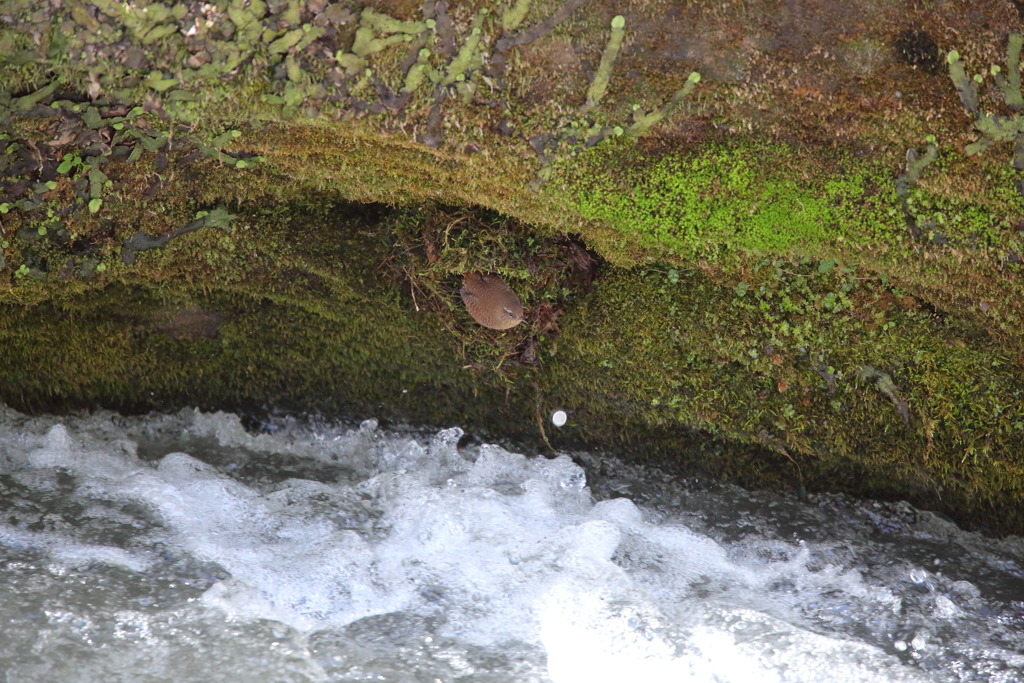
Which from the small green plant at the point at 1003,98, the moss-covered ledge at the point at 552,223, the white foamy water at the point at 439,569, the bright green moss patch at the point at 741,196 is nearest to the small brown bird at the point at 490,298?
the moss-covered ledge at the point at 552,223

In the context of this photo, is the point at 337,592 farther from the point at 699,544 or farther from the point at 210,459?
the point at 699,544

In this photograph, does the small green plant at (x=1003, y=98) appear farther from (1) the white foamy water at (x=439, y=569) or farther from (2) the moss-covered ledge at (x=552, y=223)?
(1) the white foamy water at (x=439, y=569)

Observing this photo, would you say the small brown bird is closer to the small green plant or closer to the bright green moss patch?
the bright green moss patch

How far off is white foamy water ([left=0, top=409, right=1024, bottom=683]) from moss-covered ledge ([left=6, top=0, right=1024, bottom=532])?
0.59 ft

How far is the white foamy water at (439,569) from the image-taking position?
2.71 metres

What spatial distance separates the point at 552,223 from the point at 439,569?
1.29 meters

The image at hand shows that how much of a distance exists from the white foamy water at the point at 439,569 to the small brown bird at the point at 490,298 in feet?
2.29

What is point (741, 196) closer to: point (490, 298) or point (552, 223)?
point (552, 223)

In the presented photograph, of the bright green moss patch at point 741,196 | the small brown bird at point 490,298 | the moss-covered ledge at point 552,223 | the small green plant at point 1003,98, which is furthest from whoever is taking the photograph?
the small brown bird at point 490,298

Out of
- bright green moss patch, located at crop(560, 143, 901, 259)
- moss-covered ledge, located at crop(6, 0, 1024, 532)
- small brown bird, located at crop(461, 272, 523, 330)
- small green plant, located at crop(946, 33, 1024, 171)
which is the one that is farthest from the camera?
small brown bird, located at crop(461, 272, 523, 330)

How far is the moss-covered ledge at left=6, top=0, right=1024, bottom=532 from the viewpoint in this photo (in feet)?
8.83

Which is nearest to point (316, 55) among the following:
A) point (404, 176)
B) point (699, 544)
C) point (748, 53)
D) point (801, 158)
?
point (404, 176)

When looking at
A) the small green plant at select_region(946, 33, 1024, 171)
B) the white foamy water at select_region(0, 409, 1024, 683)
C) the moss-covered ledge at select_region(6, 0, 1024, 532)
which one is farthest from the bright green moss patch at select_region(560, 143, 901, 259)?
the white foamy water at select_region(0, 409, 1024, 683)

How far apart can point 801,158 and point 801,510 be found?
1453 millimetres
